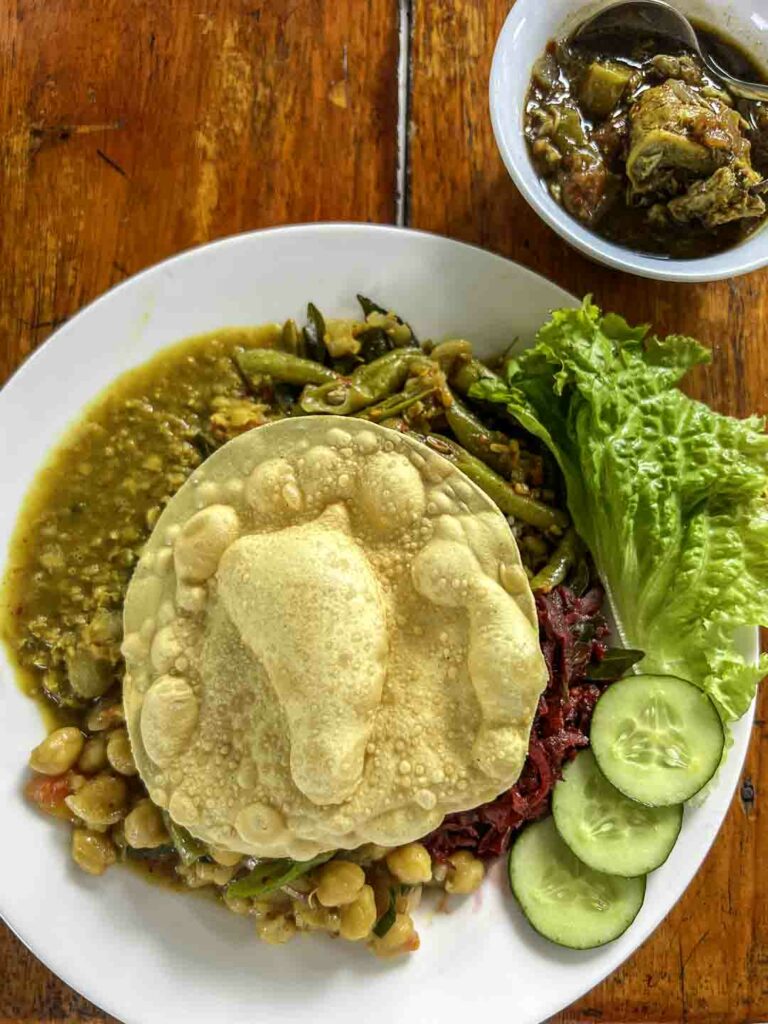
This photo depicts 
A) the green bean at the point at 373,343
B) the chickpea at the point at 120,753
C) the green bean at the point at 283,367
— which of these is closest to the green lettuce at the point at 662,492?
the green bean at the point at 373,343

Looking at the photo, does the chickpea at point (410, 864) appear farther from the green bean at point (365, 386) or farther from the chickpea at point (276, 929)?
the green bean at point (365, 386)

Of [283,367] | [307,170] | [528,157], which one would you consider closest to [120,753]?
[283,367]

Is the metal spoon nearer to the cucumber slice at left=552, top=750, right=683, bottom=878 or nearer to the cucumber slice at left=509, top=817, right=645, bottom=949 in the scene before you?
the cucumber slice at left=552, top=750, right=683, bottom=878

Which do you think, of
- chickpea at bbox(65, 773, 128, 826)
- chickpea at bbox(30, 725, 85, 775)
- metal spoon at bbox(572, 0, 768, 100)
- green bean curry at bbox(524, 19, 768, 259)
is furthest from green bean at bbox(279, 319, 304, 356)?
chickpea at bbox(65, 773, 128, 826)

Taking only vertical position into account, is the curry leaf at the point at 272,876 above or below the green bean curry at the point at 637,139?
below

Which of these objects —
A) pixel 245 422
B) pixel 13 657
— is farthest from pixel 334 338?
pixel 13 657

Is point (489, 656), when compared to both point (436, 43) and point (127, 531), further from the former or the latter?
point (436, 43)
